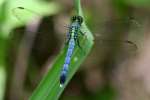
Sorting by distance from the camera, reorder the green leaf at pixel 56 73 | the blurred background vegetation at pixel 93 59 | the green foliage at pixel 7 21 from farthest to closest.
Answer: the blurred background vegetation at pixel 93 59
the green foliage at pixel 7 21
the green leaf at pixel 56 73

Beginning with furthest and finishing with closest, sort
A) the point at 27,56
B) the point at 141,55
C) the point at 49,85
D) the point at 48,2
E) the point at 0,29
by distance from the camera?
the point at 141,55, the point at 27,56, the point at 48,2, the point at 0,29, the point at 49,85

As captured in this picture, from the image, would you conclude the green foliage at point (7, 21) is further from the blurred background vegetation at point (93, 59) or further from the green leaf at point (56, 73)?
the green leaf at point (56, 73)

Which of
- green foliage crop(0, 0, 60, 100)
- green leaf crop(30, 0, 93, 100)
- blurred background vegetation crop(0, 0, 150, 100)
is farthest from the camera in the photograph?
blurred background vegetation crop(0, 0, 150, 100)

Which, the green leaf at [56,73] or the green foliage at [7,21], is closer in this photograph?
the green leaf at [56,73]

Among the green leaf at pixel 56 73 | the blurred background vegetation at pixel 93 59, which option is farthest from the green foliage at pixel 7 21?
the green leaf at pixel 56 73

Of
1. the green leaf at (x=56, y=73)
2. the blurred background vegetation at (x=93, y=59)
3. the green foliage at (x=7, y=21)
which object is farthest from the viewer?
the blurred background vegetation at (x=93, y=59)

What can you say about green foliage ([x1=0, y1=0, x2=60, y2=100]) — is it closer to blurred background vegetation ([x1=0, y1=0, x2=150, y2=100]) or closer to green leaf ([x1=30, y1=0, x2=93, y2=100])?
blurred background vegetation ([x1=0, y1=0, x2=150, y2=100])

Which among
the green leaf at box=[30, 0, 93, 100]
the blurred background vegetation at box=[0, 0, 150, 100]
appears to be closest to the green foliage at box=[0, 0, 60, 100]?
the blurred background vegetation at box=[0, 0, 150, 100]

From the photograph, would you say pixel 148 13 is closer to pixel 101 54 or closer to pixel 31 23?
pixel 101 54

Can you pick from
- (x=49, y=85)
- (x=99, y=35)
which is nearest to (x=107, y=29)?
(x=99, y=35)
